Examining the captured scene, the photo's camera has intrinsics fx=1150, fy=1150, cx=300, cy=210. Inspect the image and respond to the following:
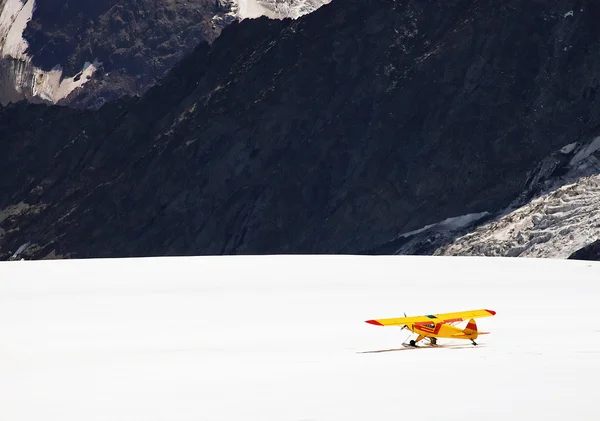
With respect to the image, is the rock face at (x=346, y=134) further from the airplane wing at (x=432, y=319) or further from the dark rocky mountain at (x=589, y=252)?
the airplane wing at (x=432, y=319)

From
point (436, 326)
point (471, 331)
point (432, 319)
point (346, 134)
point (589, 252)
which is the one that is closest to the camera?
point (471, 331)

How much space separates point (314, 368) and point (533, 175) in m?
96.9

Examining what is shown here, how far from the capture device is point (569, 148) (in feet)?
370

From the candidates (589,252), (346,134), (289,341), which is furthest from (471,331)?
(346,134)

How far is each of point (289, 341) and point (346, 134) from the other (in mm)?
127045

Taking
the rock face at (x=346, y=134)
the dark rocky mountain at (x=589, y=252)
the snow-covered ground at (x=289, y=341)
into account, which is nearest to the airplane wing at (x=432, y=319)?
the snow-covered ground at (x=289, y=341)

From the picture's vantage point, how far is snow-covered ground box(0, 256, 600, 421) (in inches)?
746

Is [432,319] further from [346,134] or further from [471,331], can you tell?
[346,134]

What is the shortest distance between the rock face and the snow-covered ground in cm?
7970

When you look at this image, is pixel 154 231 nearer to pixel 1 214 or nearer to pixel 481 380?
pixel 1 214

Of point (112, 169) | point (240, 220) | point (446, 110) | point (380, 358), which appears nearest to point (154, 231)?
point (240, 220)

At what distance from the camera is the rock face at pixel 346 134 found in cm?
13575

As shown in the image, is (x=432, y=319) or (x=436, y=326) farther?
(x=432, y=319)

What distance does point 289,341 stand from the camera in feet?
84.6
